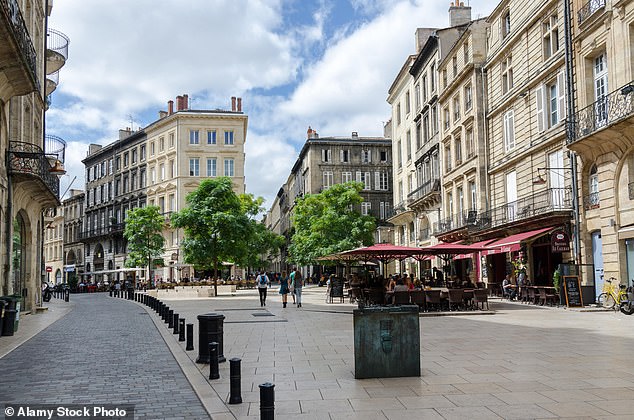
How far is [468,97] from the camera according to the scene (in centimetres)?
3338

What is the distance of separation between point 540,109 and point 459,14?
16.0 m

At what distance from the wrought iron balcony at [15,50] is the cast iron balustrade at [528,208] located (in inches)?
692

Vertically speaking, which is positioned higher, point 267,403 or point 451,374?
point 267,403

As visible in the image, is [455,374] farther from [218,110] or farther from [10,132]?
[218,110]

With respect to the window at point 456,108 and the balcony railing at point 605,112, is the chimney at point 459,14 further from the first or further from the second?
the balcony railing at point 605,112

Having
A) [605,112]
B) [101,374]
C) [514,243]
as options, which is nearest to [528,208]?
[514,243]

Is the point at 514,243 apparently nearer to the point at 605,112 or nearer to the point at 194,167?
the point at 605,112

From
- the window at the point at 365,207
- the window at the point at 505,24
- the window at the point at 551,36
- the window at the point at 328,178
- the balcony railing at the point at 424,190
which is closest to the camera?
the window at the point at 551,36

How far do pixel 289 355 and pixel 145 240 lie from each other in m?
46.7

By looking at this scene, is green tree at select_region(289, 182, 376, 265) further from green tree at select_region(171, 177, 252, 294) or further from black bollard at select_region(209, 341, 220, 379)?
black bollard at select_region(209, 341, 220, 379)

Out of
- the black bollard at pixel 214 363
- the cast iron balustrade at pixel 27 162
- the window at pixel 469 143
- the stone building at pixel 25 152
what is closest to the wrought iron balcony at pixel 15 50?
the stone building at pixel 25 152

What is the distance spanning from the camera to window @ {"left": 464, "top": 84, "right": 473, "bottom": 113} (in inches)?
1293

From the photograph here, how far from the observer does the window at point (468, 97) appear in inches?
1293

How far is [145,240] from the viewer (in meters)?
55.0
